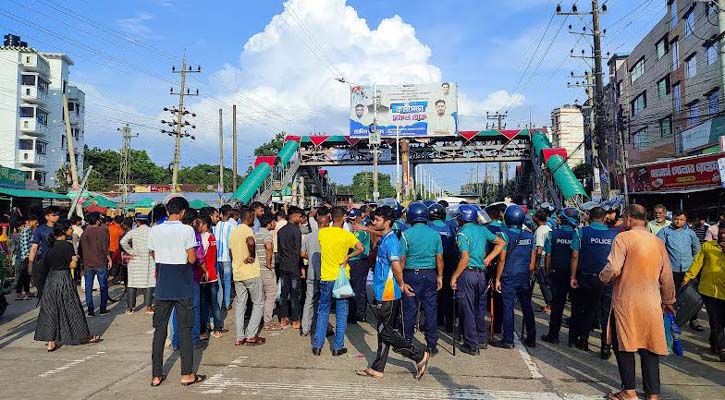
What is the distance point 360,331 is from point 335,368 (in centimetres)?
199

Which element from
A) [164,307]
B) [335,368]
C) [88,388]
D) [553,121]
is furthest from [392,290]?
[553,121]

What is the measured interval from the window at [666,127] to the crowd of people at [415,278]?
25.7 metres

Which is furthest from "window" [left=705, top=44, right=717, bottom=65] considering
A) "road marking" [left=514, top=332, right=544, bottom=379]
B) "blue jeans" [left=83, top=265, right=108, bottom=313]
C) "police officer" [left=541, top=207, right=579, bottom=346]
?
"blue jeans" [left=83, top=265, right=108, bottom=313]

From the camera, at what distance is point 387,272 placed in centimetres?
562

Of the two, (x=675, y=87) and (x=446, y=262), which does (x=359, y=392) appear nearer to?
(x=446, y=262)

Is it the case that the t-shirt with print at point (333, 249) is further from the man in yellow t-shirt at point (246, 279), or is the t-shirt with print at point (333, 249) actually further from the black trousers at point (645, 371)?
the black trousers at point (645, 371)

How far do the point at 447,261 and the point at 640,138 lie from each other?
3419 centimetres

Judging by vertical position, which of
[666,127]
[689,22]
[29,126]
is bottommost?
[666,127]

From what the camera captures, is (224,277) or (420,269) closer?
(420,269)

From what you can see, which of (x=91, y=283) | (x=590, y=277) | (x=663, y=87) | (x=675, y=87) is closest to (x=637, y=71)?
(x=663, y=87)

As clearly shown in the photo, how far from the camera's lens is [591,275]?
6.45 metres

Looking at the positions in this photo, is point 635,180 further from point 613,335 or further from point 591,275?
point 613,335

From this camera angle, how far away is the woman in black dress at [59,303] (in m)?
6.65

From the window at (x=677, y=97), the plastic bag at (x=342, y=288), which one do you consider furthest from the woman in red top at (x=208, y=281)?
the window at (x=677, y=97)
